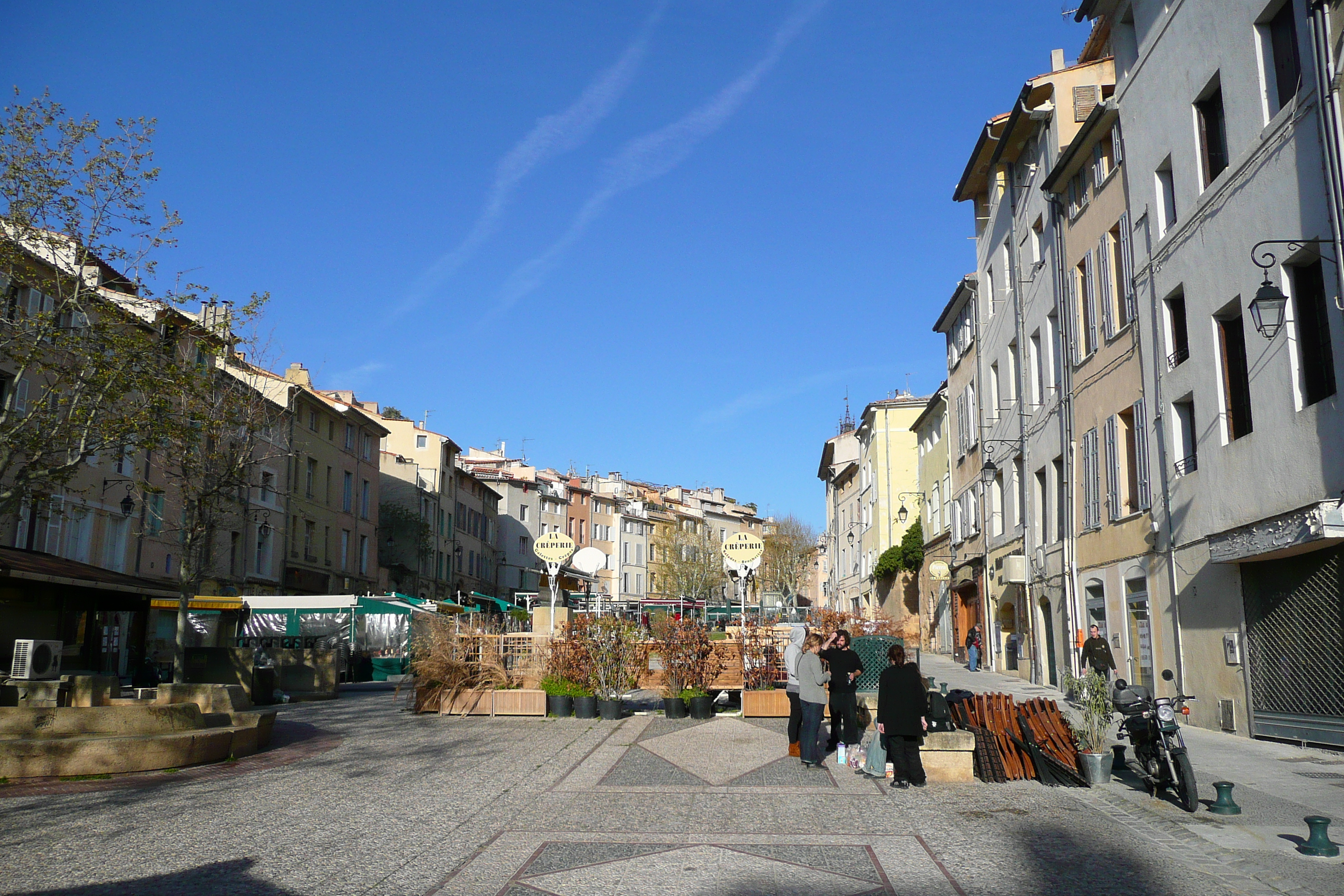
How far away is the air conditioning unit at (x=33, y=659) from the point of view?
13273 mm

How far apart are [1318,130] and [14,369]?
84.5 feet

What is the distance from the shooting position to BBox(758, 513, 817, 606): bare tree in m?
65.8

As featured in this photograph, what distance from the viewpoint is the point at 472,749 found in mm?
13625

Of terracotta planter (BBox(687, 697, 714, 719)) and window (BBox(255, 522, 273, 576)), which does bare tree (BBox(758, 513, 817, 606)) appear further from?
terracotta planter (BBox(687, 697, 714, 719))

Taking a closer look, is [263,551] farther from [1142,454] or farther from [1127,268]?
[1127,268]

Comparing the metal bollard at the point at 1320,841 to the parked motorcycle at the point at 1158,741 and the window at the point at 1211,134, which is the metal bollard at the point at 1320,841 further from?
the window at the point at 1211,134

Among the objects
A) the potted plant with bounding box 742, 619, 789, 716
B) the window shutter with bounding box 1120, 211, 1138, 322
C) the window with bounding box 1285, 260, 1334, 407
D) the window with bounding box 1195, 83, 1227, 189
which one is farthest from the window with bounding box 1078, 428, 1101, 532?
the window with bounding box 1285, 260, 1334, 407

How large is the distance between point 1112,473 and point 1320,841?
12.6 m

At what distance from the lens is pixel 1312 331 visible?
41.0ft

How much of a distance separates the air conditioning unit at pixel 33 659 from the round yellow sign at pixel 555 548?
846 cm

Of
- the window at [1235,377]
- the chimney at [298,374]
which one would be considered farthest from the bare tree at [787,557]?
the window at [1235,377]

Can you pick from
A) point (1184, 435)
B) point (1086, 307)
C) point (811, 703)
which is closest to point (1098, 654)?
point (1184, 435)

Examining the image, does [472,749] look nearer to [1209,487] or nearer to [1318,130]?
[1209,487]

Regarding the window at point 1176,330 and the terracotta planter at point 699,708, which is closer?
the window at point 1176,330
